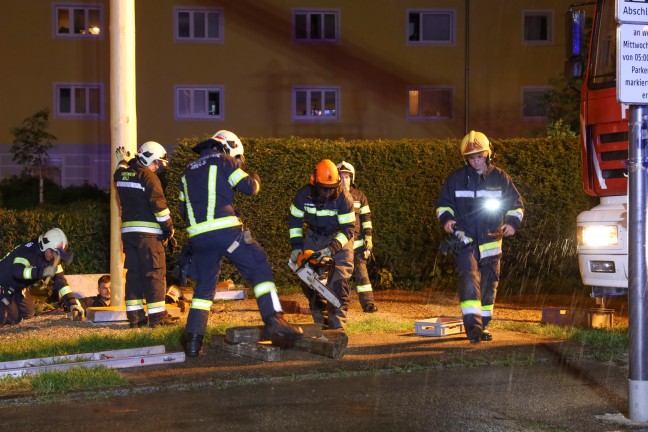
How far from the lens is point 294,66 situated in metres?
30.5

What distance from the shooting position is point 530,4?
103ft

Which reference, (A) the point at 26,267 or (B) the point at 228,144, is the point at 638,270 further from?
(A) the point at 26,267

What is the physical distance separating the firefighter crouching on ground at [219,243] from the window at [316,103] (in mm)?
22619

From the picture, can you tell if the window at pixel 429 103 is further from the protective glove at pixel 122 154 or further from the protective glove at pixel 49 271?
the protective glove at pixel 49 271

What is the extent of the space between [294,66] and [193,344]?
75.6ft

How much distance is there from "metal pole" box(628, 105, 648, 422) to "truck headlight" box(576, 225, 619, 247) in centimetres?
247

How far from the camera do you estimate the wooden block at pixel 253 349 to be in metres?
8.06

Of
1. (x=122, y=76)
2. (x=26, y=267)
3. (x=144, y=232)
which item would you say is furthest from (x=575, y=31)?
(x=26, y=267)

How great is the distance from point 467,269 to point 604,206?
4.41ft

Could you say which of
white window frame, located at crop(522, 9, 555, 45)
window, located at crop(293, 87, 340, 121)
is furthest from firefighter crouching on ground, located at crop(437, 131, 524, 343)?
white window frame, located at crop(522, 9, 555, 45)

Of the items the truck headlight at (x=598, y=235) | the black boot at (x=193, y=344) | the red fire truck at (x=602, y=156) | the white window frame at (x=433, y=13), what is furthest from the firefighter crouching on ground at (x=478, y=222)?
the white window frame at (x=433, y=13)

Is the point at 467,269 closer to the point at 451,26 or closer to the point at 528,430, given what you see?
the point at 528,430

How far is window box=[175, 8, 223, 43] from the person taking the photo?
30.4 m

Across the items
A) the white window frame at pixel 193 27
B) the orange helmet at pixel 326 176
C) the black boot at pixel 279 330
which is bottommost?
the black boot at pixel 279 330
